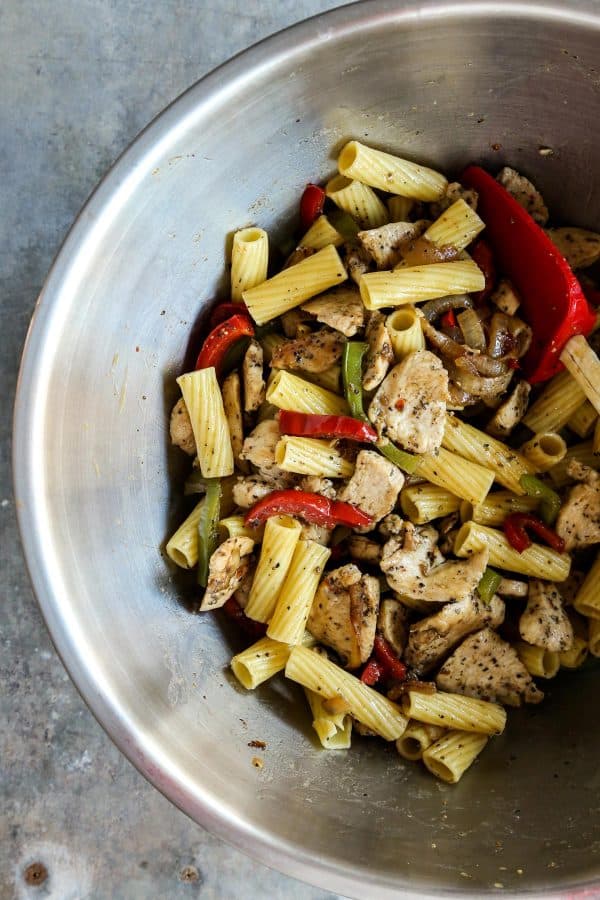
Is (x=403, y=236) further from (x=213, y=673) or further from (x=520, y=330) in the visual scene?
(x=213, y=673)

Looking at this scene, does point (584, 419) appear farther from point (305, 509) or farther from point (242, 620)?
point (242, 620)

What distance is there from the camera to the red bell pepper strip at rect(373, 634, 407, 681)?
73.0 inches

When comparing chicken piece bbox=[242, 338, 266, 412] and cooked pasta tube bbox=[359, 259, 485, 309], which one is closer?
cooked pasta tube bbox=[359, 259, 485, 309]

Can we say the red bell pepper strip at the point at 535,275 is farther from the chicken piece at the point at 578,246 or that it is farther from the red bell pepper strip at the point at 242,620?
the red bell pepper strip at the point at 242,620

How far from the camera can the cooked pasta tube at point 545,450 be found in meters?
1.82

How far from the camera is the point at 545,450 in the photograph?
1.85 metres

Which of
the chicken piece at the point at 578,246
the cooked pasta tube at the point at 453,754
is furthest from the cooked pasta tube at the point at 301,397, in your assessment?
the cooked pasta tube at the point at 453,754

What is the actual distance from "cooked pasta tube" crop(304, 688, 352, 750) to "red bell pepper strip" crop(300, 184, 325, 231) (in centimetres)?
111

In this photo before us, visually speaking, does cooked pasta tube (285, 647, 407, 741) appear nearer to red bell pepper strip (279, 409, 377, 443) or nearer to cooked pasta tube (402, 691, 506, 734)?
Answer: cooked pasta tube (402, 691, 506, 734)

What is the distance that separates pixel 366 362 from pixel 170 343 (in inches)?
17.5

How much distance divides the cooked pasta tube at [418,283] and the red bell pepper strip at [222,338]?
0.90 ft

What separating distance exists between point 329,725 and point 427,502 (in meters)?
0.54

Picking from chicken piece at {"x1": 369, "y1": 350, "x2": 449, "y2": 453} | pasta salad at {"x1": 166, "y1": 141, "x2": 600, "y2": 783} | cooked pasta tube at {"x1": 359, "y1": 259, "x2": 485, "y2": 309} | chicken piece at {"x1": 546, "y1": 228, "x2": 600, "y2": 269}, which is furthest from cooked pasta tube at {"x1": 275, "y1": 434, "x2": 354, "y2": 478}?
chicken piece at {"x1": 546, "y1": 228, "x2": 600, "y2": 269}

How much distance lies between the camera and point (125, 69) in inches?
89.4
